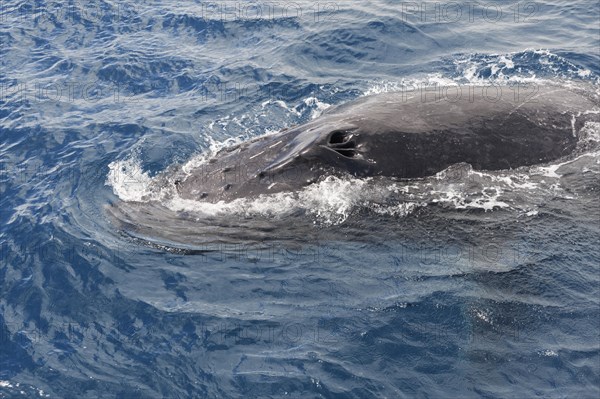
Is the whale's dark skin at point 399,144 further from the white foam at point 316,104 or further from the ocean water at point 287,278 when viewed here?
the white foam at point 316,104

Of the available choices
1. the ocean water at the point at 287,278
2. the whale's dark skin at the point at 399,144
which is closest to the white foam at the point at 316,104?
the ocean water at the point at 287,278

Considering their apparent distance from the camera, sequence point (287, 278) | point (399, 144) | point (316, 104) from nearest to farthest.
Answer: point (287, 278) < point (399, 144) < point (316, 104)

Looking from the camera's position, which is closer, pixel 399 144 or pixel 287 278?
pixel 287 278

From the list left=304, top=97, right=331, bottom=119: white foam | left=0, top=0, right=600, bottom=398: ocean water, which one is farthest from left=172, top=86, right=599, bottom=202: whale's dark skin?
left=304, top=97, right=331, bottom=119: white foam

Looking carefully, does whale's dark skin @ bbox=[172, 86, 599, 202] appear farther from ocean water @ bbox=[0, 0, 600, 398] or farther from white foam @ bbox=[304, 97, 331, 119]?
white foam @ bbox=[304, 97, 331, 119]

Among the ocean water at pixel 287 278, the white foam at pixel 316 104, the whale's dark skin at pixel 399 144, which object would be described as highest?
the whale's dark skin at pixel 399 144

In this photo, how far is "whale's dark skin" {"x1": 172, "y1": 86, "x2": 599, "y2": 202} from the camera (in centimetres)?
1195

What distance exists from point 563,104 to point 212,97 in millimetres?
9576

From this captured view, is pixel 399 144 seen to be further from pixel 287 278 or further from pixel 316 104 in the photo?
pixel 316 104

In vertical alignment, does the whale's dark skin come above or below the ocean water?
above

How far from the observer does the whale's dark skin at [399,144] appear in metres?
12.0

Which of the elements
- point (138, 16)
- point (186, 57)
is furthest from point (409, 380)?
point (138, 16)

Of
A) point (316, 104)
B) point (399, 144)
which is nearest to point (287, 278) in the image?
point (399, 144)

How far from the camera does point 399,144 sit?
12.1 m
